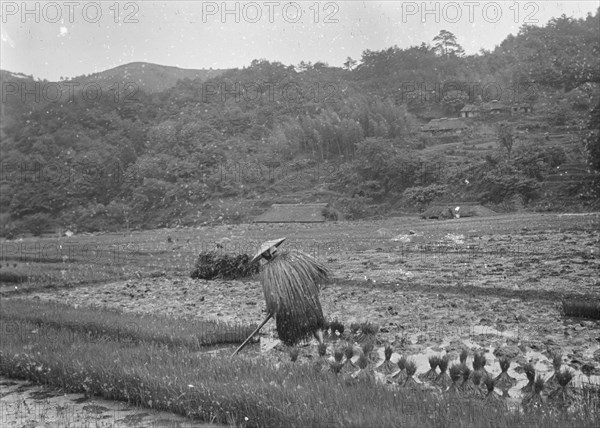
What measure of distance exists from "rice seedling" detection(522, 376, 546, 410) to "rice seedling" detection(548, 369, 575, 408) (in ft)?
0.27

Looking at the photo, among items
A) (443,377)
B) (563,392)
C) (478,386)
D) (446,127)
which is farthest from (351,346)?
(446,127)

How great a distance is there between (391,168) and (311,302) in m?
36.8

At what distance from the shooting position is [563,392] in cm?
406

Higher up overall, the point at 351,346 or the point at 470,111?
the point at 470,111

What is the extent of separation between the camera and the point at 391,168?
41.9 meters

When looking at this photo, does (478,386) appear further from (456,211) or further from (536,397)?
(456,211)

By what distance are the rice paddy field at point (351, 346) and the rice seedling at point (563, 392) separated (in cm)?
2

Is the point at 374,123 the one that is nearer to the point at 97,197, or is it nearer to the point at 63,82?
the point at 97,197

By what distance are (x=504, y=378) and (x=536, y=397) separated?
2.16ft

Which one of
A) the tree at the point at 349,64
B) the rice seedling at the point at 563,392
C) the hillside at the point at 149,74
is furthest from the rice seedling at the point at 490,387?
the hillside at the point at 149,74

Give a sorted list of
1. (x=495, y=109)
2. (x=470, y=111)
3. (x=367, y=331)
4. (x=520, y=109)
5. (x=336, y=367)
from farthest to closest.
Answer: (x=470, y=111) → (x=495, y=109) → (x=520, y=109) → (x=367, y=331) → (x=336, y=367)

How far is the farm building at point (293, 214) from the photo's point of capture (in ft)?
132

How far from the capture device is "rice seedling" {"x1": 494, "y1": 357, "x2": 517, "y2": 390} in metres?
4.38

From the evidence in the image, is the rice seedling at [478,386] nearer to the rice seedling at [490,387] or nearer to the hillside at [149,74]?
the rice seedling at [490,387]
